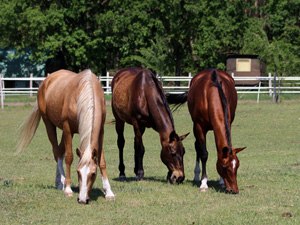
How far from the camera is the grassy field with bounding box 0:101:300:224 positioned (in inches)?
255

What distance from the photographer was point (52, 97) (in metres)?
8.54

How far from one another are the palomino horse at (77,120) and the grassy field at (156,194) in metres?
0.37

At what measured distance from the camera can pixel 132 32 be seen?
1626 inches

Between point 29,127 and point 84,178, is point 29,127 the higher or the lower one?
the higher one

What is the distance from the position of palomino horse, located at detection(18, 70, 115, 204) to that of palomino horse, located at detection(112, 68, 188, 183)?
52.3 inches

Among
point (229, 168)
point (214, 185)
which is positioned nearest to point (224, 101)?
point (229, 168)

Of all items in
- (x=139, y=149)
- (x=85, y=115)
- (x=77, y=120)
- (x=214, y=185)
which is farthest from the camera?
(x=139, y=149)

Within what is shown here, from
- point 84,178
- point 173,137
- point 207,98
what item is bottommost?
point 84,178

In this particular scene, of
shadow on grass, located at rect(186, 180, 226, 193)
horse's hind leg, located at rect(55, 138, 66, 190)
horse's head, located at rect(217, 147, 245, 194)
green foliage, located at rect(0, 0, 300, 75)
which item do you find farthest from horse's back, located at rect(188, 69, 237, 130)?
green foliage, located at rect(0, 0, 300, 75)

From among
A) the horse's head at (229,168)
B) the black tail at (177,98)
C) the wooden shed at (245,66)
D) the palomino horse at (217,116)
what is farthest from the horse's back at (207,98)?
the wooden shed at (245,66)

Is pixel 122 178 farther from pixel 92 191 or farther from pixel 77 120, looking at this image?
pixel 77 120

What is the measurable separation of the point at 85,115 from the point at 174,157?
2110 millimetres

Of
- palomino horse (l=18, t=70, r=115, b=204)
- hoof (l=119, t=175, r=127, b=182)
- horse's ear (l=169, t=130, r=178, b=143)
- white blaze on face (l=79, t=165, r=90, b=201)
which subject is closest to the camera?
white blaze on face (l=79, t=165, r=90, b=201)

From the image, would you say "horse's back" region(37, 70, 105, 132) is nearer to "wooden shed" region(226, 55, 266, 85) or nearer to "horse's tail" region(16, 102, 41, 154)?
"horse's tail" region(16, 102, 41, 154)
